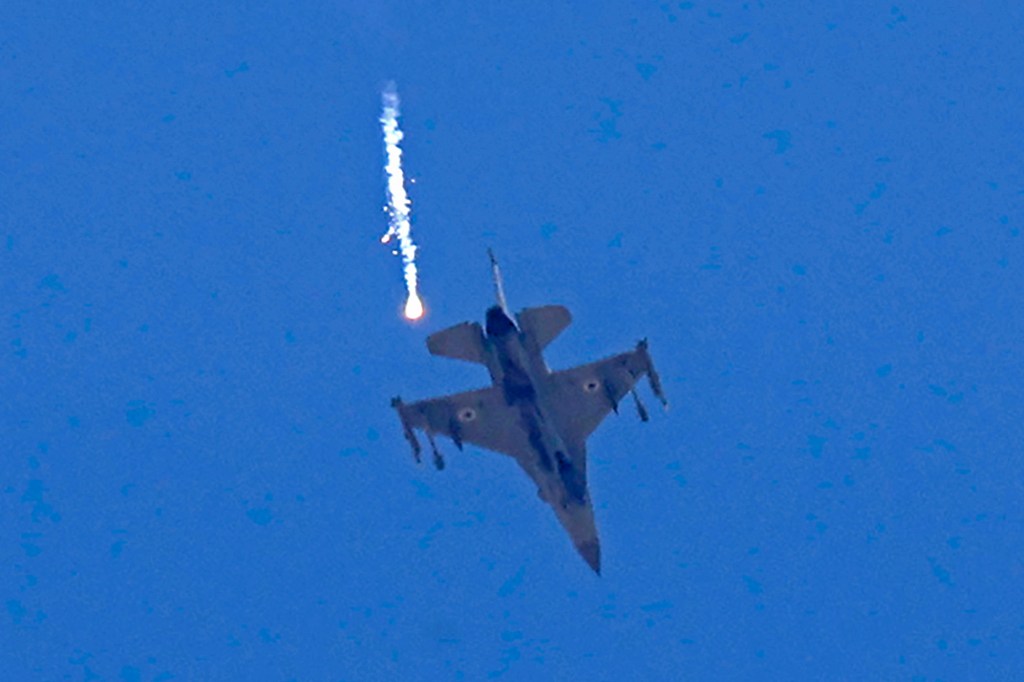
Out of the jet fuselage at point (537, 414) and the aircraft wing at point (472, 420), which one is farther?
the aircraft wing at point (472, 420)

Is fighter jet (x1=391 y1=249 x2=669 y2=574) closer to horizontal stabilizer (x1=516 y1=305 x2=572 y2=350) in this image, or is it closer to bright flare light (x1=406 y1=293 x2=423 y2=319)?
horizontal stabilizer (x1=516 y1=305 x2=572 y2=350)

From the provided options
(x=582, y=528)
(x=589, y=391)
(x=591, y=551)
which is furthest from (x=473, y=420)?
(x=591, y=551)

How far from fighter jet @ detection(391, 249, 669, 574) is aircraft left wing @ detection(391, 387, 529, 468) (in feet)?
0.13

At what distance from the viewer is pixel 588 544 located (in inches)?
3159

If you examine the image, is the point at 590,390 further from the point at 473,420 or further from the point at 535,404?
the point at 473,420

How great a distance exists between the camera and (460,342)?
78000 mm

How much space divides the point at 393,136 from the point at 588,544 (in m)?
21.5

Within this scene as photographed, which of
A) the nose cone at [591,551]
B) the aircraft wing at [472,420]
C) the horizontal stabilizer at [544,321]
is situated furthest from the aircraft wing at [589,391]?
the nose cone at [591,551]

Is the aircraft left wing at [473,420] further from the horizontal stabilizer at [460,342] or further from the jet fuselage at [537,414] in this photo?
the horizontal stabilizer at [460,342]

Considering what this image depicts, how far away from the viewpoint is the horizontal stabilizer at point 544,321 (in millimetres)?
77250

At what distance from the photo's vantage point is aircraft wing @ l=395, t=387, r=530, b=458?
8112 centimetres

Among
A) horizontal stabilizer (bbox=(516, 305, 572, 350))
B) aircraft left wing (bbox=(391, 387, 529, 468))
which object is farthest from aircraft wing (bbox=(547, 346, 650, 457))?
horizontal stabilizer (bbox=(516, 305, 572, 350))

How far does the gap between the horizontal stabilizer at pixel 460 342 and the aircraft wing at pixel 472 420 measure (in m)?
3.26

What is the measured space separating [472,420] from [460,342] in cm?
522
